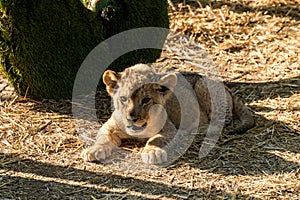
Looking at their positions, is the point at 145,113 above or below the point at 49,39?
below

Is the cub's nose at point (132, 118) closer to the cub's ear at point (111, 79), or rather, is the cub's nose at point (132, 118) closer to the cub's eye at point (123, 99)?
the cub's eye at point (123, 99)

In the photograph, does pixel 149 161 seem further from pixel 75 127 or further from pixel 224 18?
pixel 224 18

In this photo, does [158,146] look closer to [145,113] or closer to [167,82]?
[145,113]

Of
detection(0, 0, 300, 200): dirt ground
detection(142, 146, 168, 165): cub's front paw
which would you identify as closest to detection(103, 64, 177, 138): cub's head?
detection(142, 146, 168, 165): cub's front paw

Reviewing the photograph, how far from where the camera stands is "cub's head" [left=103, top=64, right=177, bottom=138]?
18.1 ft

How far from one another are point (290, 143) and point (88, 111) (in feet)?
7.30

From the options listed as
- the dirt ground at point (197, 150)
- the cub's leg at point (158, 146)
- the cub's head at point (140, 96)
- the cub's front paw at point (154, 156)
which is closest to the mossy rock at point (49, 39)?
the dirt ground at point (197, 150)

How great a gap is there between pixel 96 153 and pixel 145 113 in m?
0.59

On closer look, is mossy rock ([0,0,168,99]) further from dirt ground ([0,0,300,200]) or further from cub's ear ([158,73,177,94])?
cub's ear ([158,73,177,94])

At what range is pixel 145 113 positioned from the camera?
557 cm

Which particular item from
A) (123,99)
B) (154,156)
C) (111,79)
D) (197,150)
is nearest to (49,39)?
(111,79)

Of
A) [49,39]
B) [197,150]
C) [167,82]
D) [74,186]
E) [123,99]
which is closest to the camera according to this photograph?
[74,186]

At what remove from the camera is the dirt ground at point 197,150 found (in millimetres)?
5211

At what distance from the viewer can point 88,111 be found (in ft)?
22.1
